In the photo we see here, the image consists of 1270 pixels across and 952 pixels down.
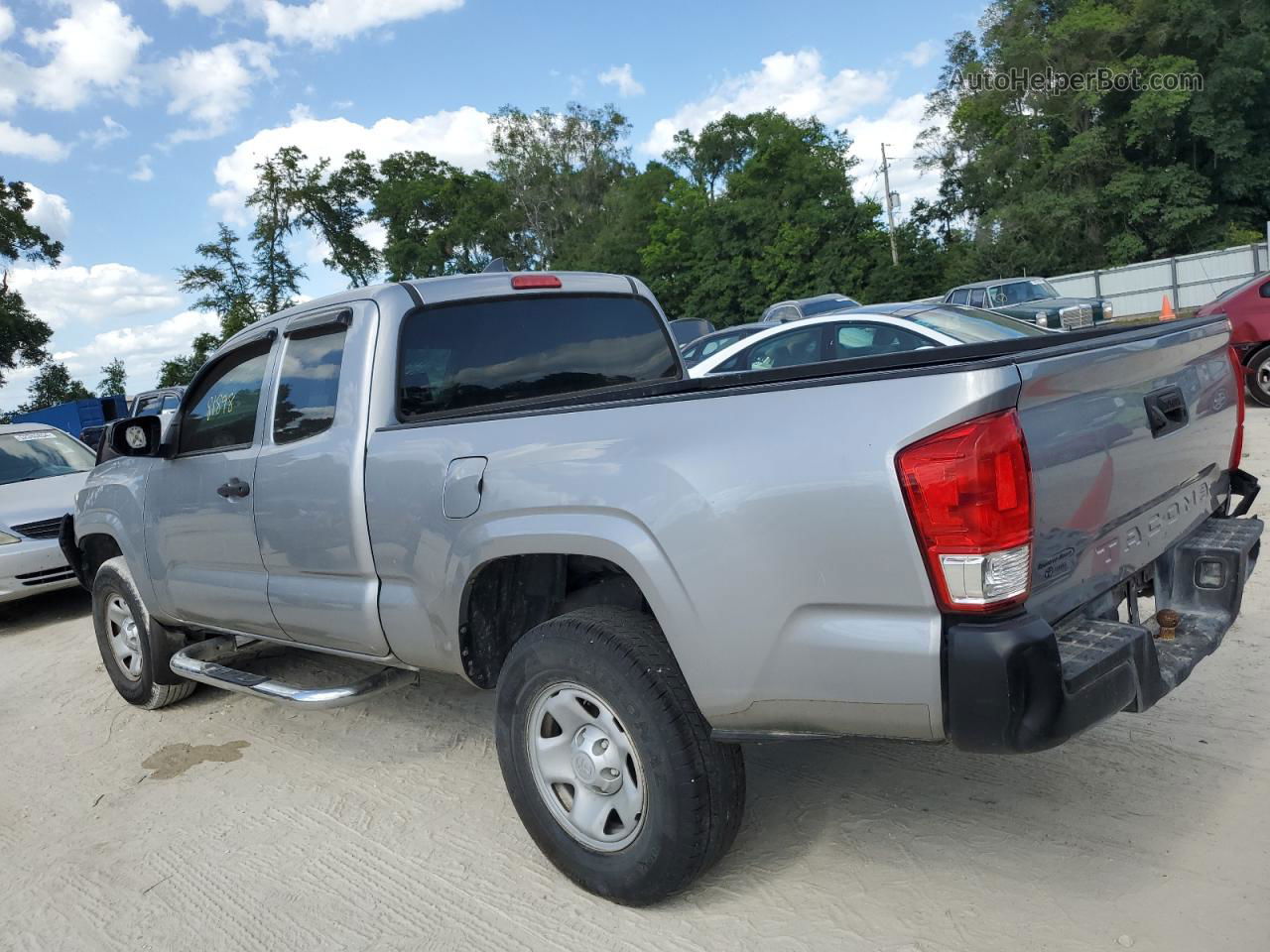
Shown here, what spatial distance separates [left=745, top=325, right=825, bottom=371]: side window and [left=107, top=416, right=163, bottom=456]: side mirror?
5899 millimetres

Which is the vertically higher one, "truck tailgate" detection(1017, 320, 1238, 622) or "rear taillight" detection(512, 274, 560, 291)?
"rear taillight" detection(512, 274, 560, 291)

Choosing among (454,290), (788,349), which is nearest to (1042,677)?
(454,290)

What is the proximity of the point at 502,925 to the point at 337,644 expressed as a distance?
139cm

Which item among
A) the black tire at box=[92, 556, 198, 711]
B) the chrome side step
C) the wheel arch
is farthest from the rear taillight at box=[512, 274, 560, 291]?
the black tire at box=[92, 556, 198, 711]

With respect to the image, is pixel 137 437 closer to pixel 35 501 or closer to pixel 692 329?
pixel 35 501

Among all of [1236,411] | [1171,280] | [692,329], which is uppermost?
[1236,411]

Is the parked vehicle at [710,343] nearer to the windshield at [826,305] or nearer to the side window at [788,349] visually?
the side window at [788,349]

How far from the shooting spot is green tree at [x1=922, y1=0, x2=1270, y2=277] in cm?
3659

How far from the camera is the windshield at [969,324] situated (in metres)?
8.71

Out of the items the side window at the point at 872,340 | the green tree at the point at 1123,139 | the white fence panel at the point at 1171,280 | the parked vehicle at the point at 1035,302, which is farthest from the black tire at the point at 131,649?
the green tree at the point at 1123,139

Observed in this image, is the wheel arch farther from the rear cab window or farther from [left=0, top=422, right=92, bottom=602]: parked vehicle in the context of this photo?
[left=0, top=422, right=92, bottom=602]: parked vehicle

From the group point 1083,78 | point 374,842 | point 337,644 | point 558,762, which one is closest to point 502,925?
point 558,762

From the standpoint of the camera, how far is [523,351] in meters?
4.11

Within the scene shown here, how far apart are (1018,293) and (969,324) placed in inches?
581
